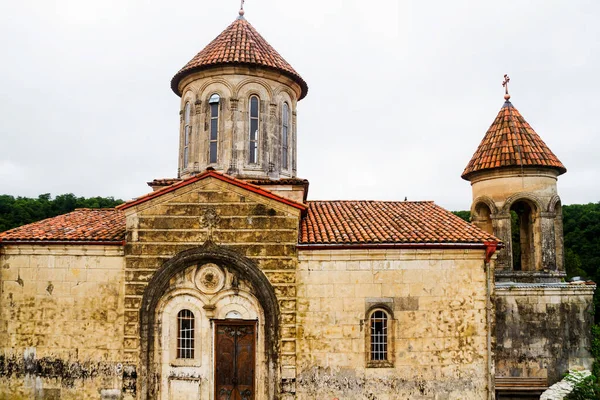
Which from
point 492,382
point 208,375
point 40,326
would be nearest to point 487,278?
point 492,382

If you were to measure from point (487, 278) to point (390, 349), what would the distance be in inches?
111

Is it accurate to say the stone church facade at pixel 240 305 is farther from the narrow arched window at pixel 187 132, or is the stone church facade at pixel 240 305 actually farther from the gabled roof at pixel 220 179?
the narrow arched window at pixel 187 132

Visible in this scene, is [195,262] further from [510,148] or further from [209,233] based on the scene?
[510,148]

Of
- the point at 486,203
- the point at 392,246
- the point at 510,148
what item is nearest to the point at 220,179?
the point at 392,246

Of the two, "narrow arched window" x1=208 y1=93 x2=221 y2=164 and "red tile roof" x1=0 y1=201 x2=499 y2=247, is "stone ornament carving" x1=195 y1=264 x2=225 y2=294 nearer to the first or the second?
"red tile roof" x1=0 y1=201 x2=499 y2=247

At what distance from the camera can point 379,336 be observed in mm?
12094

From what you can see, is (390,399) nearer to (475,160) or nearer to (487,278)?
(487,278)

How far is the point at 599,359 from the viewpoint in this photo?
14180 millimetres

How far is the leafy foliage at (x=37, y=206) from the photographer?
34094mm

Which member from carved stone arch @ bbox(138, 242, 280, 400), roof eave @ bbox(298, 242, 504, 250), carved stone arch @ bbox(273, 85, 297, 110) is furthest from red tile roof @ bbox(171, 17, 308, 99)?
roof eave @ bbox(298, 242, 504, 250)

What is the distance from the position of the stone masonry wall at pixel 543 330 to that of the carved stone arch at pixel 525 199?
2425mm

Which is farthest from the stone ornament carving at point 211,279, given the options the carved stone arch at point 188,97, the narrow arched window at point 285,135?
the carved stone arch at point 188,97

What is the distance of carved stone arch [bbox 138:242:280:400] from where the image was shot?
11.9 metres

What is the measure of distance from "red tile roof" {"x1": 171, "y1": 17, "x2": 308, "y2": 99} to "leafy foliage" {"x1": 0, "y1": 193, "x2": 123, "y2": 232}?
23411mm
